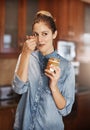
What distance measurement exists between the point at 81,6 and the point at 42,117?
2.09 m

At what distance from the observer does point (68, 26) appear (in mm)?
2734

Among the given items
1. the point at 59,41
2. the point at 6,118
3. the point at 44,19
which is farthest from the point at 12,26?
the point at 44,19

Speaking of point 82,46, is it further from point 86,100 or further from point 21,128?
point 21,128

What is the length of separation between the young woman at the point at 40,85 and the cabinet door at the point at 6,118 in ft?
3.31

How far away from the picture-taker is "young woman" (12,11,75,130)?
1073mm

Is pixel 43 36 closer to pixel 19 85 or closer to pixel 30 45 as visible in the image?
pixel 30 45

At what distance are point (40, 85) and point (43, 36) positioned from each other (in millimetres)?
235

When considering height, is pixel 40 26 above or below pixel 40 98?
above

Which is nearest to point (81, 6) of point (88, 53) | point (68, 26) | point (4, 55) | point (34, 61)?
point (68, 26)

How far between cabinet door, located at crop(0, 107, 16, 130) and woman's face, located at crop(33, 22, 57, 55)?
1.15 m

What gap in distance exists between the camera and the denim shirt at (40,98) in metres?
1.09

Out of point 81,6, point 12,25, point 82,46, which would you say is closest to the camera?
point 12,25

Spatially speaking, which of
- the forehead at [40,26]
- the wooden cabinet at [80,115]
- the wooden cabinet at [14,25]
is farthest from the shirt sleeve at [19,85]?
the wooden cabinet at [80,115]

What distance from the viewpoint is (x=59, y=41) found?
2.76 m
